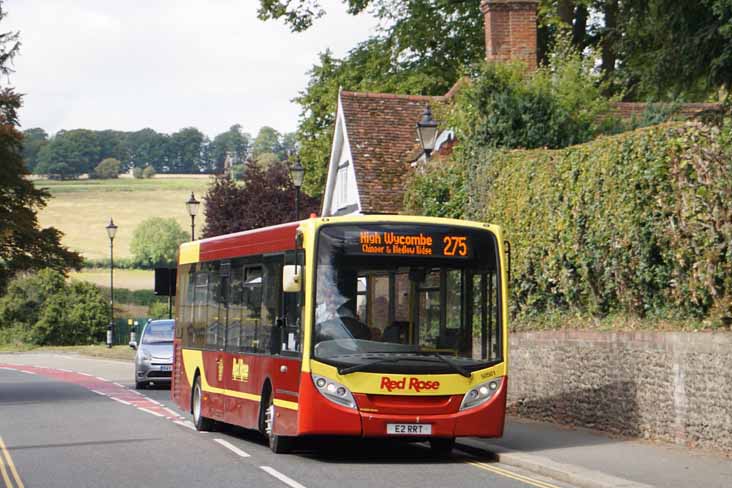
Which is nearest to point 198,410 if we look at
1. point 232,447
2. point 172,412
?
point 232,447

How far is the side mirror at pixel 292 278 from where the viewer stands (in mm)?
16141

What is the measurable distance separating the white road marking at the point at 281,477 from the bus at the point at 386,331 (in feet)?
2.39

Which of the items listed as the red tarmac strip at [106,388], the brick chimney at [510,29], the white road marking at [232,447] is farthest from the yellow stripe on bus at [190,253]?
the brick chimney at [510,29]

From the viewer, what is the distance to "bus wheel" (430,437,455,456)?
57.0 feet

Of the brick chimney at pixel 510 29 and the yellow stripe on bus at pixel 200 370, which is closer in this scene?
the yellow stripe on bus at pixel 200 370

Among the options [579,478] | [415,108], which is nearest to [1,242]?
[415,108]

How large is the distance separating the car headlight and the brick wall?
3979 millimetres

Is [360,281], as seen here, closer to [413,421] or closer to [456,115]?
[413,421]

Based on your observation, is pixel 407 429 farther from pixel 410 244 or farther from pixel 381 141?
pixel 381 141

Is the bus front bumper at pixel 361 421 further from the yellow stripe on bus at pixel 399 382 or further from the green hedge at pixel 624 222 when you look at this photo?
the green hedge at pixel 624 222

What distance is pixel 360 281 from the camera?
53.4ft

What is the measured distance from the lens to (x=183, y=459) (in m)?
16.4

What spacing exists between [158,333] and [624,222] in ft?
62.6

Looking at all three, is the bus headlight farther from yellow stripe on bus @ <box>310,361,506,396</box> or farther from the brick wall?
the brick wall
